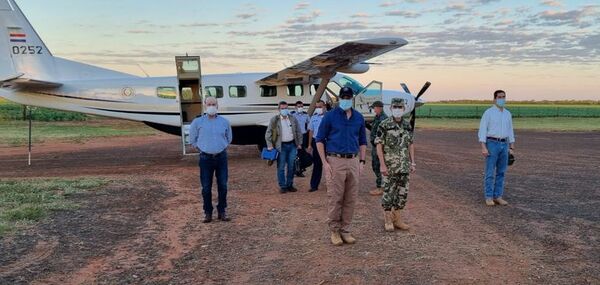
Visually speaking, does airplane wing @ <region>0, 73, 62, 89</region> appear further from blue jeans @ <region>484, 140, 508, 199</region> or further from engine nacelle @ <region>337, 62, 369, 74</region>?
blue jeans @ <region>484, 140, 508, 199</region>

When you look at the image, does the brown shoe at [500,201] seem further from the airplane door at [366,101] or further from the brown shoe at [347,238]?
the airplane door at [366,101]

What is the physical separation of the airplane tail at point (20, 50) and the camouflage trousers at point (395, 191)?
42.0 feet

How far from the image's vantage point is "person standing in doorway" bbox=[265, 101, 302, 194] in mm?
10641

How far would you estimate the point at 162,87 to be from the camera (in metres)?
16.6

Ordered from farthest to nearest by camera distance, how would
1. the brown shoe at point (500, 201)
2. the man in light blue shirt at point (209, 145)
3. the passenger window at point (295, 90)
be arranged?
1. the passenger window at point (295, 90)
2. the brown shoe at point (500, 201)
3. the man in light blue shirt at point (209, 145)

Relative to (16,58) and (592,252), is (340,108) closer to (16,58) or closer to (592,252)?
(592,252)

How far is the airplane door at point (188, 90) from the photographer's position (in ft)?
51.7

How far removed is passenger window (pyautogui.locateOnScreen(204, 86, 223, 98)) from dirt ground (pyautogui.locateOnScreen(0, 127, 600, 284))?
14.8ft

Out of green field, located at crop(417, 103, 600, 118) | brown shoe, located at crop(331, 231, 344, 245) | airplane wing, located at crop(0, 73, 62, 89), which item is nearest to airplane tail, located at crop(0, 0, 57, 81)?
airplane wing, located at crop(0, 73, 62, 89)

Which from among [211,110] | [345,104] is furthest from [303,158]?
[345,104]

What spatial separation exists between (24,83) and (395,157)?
1257cm

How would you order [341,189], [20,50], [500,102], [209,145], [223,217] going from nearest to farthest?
[341,189]
[209,145]
[223,217]
[500,102]
[20,50]

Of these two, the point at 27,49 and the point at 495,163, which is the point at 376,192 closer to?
the point at 495,163

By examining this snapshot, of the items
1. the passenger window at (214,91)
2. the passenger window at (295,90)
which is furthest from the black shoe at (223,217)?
the passenger window at (295,90)
